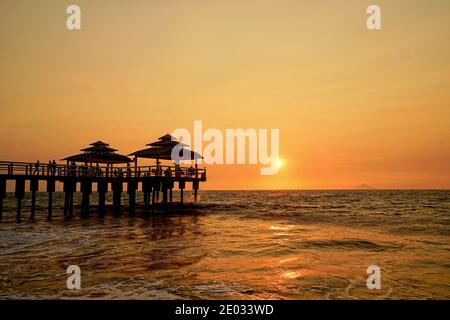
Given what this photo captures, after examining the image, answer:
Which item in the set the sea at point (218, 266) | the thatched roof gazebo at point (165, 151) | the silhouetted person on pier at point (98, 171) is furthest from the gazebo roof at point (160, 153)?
the sea at point (218, 266)

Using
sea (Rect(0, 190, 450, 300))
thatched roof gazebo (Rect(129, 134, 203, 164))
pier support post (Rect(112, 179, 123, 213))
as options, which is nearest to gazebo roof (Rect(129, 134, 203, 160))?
thatched roof gazebo (Rect(129, 134, 203, 164))

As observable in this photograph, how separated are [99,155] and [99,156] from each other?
0.09 metres

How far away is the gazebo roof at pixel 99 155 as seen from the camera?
105 feet

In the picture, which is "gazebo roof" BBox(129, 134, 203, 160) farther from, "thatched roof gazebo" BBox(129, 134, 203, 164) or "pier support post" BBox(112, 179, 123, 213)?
"pier support post" BBox(112, 179, 123, 213)

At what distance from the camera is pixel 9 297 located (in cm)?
880

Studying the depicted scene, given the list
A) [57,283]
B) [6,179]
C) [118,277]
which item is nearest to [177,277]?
[118,277]

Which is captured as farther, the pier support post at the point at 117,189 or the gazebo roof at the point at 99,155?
the pier support post at the point at 117,189

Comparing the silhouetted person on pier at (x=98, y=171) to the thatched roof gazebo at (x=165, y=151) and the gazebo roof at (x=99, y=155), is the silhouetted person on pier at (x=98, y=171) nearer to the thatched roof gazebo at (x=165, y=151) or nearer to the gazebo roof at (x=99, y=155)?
the gazebo roof at (x=99, y=155)

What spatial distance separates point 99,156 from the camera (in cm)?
3175
